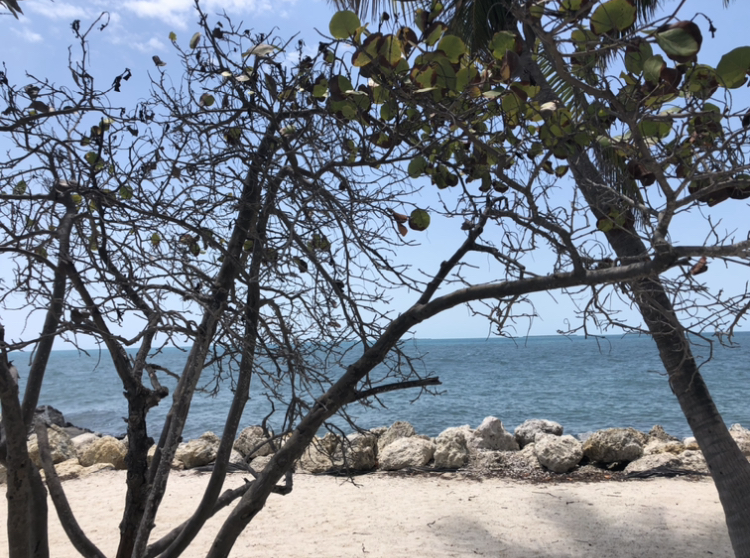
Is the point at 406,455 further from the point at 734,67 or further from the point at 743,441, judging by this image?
the point at 734,67

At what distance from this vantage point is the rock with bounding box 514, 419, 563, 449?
1102 cm

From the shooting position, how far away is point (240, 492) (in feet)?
10.5

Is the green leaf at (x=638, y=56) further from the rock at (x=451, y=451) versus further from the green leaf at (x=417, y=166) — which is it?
the rock at (x=451, y=451)

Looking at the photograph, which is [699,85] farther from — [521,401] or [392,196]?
[521,401]

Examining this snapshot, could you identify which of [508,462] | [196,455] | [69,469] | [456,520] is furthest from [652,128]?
[69,469]

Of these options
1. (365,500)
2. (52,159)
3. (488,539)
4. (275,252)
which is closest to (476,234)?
(275,252)

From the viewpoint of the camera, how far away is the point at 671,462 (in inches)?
322

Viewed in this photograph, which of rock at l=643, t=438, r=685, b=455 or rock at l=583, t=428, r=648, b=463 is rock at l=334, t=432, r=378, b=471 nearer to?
rock at l=583, t=428, r=648, b=463

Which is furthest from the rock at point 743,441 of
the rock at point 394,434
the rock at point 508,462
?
the rock at point 394,434

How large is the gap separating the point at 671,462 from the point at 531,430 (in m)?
3.30

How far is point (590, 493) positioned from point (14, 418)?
652 cm

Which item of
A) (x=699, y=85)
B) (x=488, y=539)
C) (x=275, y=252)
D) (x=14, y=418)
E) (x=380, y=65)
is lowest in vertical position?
(x=488, y=539)

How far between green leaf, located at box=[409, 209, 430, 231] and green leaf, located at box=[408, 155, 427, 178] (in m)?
0.17

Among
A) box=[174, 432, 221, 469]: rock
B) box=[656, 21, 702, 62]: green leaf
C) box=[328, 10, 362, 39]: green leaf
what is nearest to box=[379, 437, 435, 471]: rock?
box=[174, 432, 221, 469]: rock
